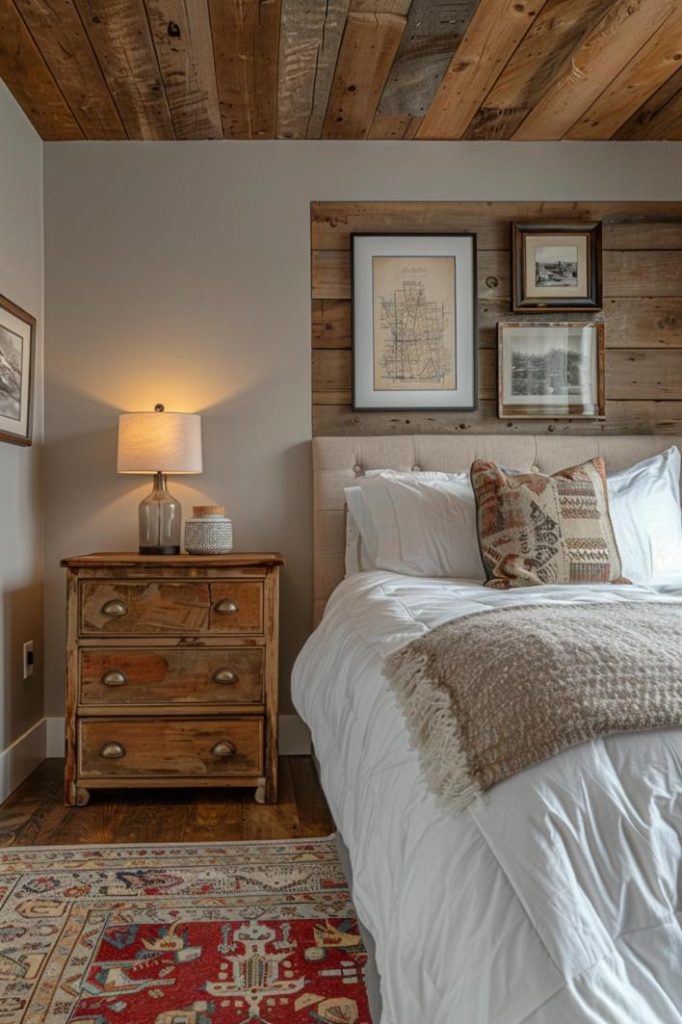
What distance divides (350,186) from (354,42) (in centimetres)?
72

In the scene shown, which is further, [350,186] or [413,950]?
[350,186]

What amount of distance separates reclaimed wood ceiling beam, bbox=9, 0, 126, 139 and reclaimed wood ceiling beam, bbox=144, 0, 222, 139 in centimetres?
21

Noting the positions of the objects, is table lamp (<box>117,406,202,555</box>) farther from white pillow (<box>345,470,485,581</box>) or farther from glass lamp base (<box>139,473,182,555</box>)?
white pillow (<box>345,470,485,581</box>)

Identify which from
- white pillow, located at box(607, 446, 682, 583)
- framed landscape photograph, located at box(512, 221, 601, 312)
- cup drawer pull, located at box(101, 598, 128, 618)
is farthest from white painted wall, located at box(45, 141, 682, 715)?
white pillow, located at box(607, 446, 682, 583)

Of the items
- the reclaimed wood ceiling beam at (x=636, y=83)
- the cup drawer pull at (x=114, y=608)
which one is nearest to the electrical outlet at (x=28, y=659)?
the cup drawer pull at (x=114, y=608)

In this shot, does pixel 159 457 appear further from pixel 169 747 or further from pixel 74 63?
pixel 74 63

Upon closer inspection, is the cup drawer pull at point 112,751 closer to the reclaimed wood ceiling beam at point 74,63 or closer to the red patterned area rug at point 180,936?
the red patterned area rug at point 180,936

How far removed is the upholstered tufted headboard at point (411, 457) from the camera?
10.0 feet

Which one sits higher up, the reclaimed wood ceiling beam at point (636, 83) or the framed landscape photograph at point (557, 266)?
the reclaimed wood ceiling beam at point (636, 83)

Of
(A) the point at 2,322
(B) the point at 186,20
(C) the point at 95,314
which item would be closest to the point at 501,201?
(B) the point at 186,20

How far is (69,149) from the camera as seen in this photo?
312 centimetres

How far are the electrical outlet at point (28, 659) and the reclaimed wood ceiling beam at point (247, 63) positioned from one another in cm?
Result: 202

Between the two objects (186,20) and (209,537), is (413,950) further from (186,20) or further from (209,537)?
(186,20)

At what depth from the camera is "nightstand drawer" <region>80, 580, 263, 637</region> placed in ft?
8.68
